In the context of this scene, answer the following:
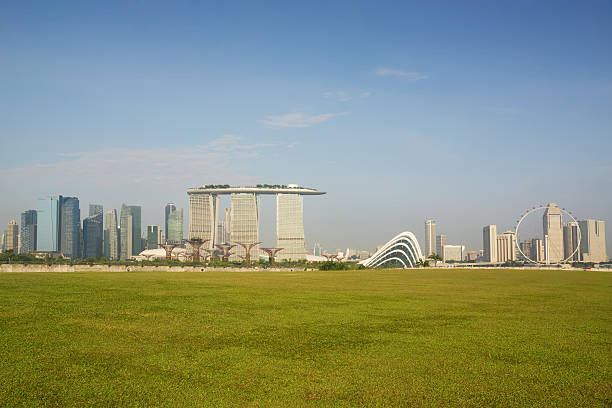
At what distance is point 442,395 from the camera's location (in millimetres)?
6680

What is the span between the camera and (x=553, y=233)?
418 feet

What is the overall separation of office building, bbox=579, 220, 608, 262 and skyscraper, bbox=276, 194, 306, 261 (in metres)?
101

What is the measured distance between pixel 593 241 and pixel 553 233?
175 feet

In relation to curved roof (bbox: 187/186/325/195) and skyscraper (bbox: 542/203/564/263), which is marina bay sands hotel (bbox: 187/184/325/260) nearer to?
curved roof (bbox: 187/186/325/195)

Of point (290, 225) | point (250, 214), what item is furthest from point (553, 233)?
point (250, 214)

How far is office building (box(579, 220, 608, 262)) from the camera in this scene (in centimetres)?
16462

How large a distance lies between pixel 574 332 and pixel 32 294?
60.7 ft

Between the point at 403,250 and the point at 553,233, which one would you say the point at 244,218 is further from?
the point at 553,233

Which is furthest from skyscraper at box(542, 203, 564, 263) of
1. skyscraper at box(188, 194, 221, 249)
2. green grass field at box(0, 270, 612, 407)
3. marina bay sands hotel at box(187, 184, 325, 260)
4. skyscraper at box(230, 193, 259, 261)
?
green grass field at box(0, 270, 612, 407)

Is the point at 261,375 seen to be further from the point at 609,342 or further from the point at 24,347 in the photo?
the point at 609,342

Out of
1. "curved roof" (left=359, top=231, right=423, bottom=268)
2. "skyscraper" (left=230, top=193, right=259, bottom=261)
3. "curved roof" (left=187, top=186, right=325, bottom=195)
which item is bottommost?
"curved roof" (left=359, top=231, right=423, bottom=268)

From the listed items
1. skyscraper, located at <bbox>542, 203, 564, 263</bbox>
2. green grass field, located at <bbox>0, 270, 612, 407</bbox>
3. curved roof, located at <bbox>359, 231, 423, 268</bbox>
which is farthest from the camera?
curved roof, located at <bbox>359, 231, 423, 268</bbox>

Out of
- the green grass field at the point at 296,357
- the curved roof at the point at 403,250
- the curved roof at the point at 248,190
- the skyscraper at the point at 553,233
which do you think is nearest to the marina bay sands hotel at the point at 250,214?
the curved roof at the point at 248,190

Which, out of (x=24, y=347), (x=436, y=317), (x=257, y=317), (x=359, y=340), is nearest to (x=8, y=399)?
(x=24, y=347)
